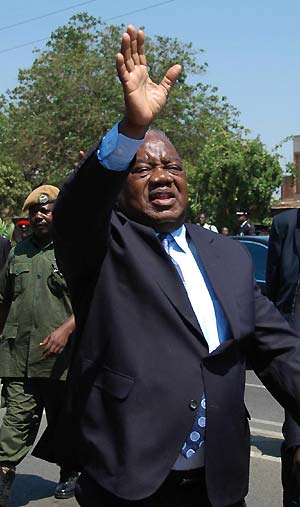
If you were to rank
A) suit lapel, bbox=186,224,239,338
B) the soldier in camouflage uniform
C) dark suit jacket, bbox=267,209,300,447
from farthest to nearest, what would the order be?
the soldier in camouflage uniform
dark suit jacket, bbox=267,209,300,447
suit lapel, bbox=186,224,239,338

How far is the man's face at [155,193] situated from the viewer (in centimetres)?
290

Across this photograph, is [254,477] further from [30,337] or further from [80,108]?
[80,108]

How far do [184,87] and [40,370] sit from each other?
3314 cm

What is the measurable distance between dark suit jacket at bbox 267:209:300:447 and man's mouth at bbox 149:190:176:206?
1.83 metres

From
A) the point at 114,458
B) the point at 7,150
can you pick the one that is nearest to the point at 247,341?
the point at 114,458

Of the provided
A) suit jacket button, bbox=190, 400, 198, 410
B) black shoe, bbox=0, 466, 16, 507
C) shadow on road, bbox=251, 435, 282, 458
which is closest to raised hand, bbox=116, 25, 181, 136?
suit jacket button, bbox=190, 400, 198, 410

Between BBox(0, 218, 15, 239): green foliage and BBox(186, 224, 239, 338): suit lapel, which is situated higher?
BBox(186, 224, 239, 338): suit lapel

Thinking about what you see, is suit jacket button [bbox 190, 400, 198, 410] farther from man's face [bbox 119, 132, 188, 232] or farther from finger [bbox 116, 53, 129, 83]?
finger [bbox 116, 53, 129, 83]

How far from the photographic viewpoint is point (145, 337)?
2682 mm

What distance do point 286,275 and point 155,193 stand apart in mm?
2199

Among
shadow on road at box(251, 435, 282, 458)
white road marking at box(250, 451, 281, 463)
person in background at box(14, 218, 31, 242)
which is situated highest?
person in background at box(14, 218, 31, 242)

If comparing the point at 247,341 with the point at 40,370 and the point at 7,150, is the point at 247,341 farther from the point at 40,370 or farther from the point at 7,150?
the point at 7,150

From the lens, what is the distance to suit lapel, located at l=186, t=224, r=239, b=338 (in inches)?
111

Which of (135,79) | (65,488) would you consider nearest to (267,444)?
(65,488)
